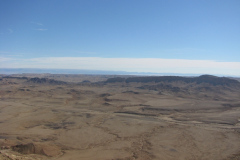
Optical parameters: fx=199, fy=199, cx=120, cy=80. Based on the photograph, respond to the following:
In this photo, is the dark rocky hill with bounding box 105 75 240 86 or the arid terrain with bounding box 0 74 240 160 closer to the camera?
the arid terrain with bounding box 0 74 240 160

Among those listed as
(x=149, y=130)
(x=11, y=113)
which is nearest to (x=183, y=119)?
(x=149, y=130)

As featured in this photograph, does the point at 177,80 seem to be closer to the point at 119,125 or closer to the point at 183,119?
the point at 183,119

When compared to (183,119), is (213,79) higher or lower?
higher

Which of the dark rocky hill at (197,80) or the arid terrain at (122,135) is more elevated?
the dark rocky hill at (197,80)

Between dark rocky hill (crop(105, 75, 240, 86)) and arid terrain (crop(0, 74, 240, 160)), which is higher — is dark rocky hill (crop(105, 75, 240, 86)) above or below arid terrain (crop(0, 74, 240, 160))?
above

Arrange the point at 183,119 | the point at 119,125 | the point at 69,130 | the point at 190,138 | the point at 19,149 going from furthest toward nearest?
the point at 183,119
the point at 119,125
the point at 69,130
the point at 190,138
the point at 19,149

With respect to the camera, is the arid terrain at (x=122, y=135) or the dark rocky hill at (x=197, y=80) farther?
the dark rocky hill at (x=197, y=80)

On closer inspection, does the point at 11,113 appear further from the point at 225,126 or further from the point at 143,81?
the point at 143,81

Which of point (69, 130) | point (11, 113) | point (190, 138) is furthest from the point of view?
point (11, 113)

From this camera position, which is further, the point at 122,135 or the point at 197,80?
the point at 197,80

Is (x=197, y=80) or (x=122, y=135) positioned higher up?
(x=197, y=80)

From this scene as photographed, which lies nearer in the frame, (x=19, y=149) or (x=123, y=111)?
(x=19, y=149)
